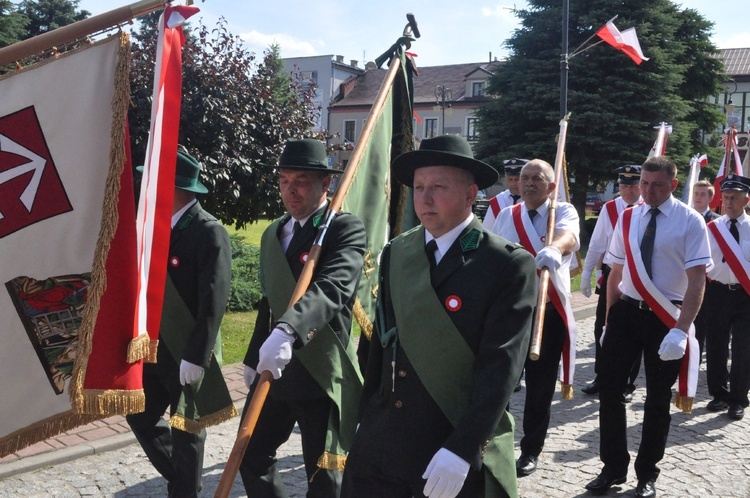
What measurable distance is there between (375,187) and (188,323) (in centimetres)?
142

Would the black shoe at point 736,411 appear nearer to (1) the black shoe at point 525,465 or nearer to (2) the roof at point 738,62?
(1) the black shoe at point 525,465

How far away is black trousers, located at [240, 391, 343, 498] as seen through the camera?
3.89 metres

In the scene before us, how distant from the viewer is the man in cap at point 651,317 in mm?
5121

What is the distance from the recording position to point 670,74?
2850 centimetres

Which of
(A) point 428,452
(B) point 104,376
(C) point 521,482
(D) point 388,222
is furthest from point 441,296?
(C) point 521,482

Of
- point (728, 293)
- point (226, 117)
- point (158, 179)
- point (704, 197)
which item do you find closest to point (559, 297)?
point (728, 293)

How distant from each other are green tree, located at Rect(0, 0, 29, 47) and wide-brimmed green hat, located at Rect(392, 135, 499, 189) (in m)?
30.0

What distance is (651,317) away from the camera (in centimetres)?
523

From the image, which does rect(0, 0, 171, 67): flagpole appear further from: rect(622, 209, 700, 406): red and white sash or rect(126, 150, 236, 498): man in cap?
rect(622, 209, 700, 406): red and white sash

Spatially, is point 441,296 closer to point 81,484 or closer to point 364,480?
point 364,480

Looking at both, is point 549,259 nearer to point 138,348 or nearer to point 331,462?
point 331,462

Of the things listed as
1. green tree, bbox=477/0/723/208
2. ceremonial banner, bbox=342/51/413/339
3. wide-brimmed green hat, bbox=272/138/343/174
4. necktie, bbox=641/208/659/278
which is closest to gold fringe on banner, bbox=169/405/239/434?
ceremonial banner, bbox=342/51/413/339

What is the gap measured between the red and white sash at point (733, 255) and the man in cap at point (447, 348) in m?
5.63

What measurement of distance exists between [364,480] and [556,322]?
313cm
